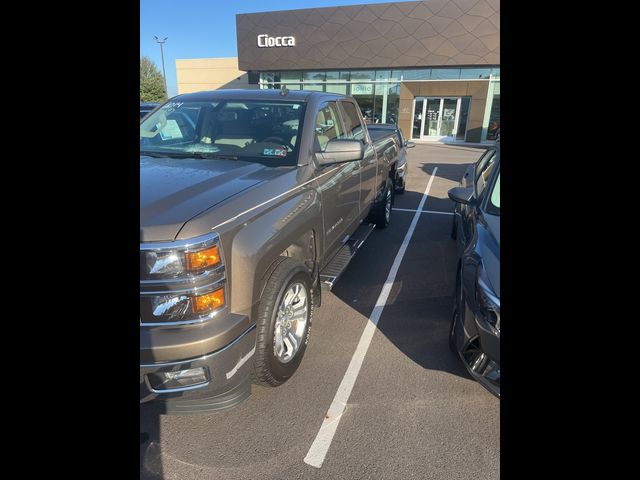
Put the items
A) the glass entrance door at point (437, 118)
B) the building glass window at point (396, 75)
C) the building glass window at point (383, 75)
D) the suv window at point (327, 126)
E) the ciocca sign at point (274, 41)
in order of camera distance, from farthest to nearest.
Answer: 1. the ciocca sign at point (274, 41)
2. the building glass window at point (383, 75)
3. the building glass window at point (396, 75)
4. the glass entrance door at point (437, 118)
5. the suv window at point (327, 126)

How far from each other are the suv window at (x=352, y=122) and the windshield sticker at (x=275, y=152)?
1.54m

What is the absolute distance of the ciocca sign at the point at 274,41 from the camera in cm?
2483

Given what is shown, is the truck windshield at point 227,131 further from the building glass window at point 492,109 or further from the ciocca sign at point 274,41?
the ciocca sign at point 274,41

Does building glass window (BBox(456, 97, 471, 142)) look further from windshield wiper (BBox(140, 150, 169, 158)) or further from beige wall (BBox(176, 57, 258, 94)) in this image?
windshield wiper (BBox(140, 150, 169, 158))

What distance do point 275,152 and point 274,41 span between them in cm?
2564

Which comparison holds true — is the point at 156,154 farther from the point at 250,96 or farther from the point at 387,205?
the point at 387,205

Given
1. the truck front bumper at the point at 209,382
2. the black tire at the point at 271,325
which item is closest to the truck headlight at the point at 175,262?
the truck front bumper at the point at 209,382

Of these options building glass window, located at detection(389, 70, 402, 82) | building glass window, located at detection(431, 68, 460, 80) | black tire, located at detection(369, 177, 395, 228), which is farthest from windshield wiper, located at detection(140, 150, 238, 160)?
building glass window, located at detection(389, 70, 402, 82)

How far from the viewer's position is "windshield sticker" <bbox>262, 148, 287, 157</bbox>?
3.04 metres

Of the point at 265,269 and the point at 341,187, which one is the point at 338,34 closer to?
the point at 341,187

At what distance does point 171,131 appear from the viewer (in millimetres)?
3414

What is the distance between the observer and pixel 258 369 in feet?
7.75

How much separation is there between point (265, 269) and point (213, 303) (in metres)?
0.46
